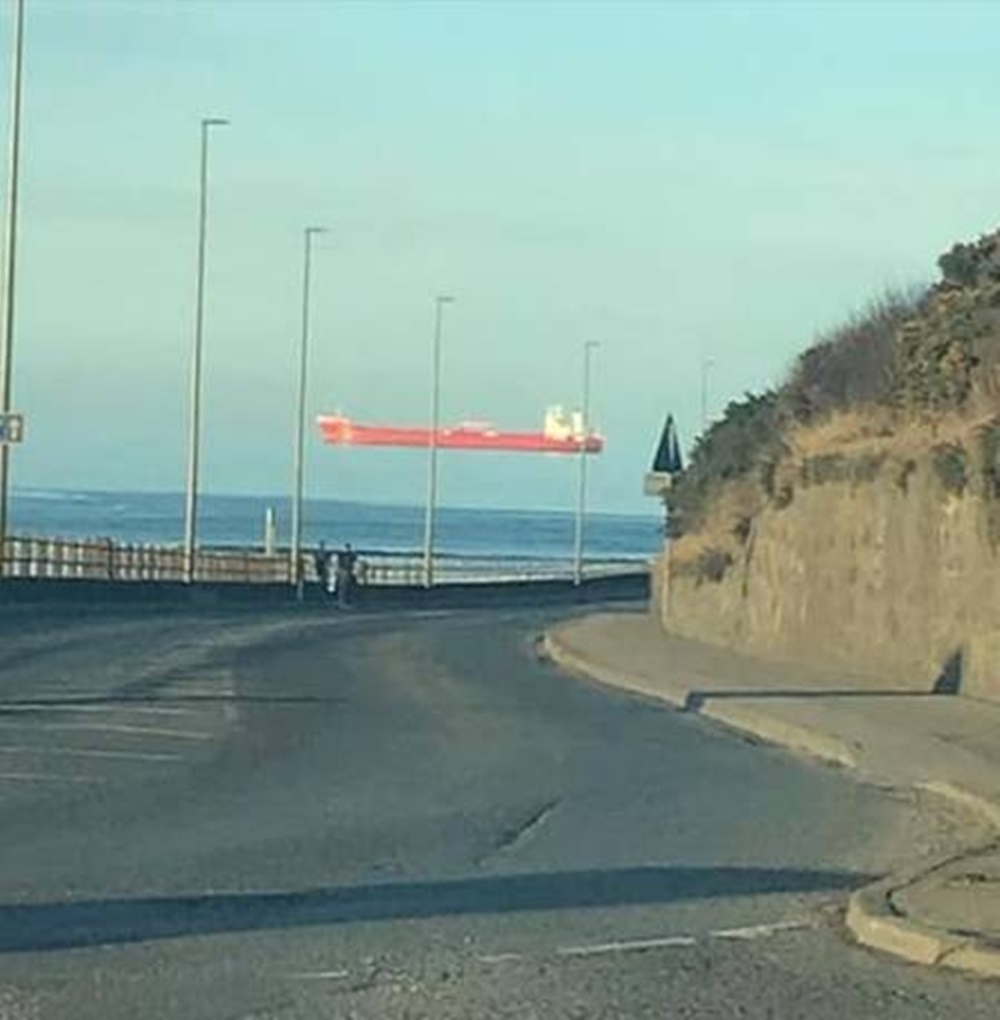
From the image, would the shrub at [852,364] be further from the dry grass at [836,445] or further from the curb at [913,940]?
the curb at [913,940]

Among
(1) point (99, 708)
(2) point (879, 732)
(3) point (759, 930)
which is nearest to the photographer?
(3) point (759, 930)

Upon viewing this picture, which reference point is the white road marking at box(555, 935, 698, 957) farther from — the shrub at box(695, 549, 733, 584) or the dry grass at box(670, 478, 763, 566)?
the shrub at box(695, 549, 733, 584)

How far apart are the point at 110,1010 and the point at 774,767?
13.2 m

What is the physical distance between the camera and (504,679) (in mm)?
36938

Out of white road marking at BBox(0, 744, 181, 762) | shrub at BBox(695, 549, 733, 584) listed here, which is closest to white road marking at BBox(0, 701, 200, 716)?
white road marking at BBox(0, 744, 181, 762)

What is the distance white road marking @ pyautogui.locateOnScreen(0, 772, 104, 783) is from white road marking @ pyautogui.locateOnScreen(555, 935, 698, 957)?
8.32 meters

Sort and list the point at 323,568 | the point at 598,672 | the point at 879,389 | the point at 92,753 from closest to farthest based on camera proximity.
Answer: the point at 92,753 → the point at 598,672 → the point at 879,389 → the point at 323,568

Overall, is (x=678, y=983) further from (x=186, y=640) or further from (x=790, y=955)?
(x=186, y=640)

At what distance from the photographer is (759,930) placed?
14.2 metres

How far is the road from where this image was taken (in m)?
12.3

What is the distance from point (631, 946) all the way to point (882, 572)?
2288 centimetres

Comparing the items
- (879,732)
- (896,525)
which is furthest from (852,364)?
(879,732)

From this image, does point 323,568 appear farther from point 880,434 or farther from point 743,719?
point 743,719

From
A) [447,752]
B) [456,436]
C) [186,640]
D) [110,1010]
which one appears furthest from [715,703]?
[456,436]
